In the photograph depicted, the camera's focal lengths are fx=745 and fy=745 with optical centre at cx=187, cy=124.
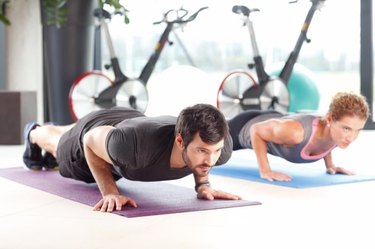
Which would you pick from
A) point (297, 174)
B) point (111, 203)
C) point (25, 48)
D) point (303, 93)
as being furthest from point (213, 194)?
point (25, 48)

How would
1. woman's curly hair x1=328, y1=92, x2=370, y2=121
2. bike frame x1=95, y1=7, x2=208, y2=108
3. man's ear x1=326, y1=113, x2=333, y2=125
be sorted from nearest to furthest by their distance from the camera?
woman's curly hair x1=328, y1=92, x2=370, y2=121 → man's ear x1=326, y1=113, x2=333, y2=125 → bike frame x1=95, y1=7, x2=208, y2=108

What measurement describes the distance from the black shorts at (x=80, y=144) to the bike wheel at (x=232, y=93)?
2.83 metres

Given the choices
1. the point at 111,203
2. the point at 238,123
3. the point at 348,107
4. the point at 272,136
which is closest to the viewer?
the point at 111,203

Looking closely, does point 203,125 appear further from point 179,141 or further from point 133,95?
point 133,95

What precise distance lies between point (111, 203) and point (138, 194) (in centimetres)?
41

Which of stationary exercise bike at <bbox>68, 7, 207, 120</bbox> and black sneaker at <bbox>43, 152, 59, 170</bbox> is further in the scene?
stationary exercise bike at <bbox>68, 7, 207, 120</bbox>

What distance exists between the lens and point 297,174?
3.84m

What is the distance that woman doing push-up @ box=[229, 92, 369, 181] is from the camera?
3.29 meters

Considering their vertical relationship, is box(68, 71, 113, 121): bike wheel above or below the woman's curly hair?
below

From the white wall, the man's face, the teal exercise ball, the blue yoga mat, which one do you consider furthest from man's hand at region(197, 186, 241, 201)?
the white wall

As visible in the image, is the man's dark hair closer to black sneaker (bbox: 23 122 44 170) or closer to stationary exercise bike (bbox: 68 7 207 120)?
black sneaker (bbox: 23 122 44 170)

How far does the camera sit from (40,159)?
389cm

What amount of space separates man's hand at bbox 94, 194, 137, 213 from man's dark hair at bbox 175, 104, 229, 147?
0.39m

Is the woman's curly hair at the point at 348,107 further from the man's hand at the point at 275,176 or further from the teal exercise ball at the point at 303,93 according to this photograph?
the teal exercise ball at the point at 303,93
